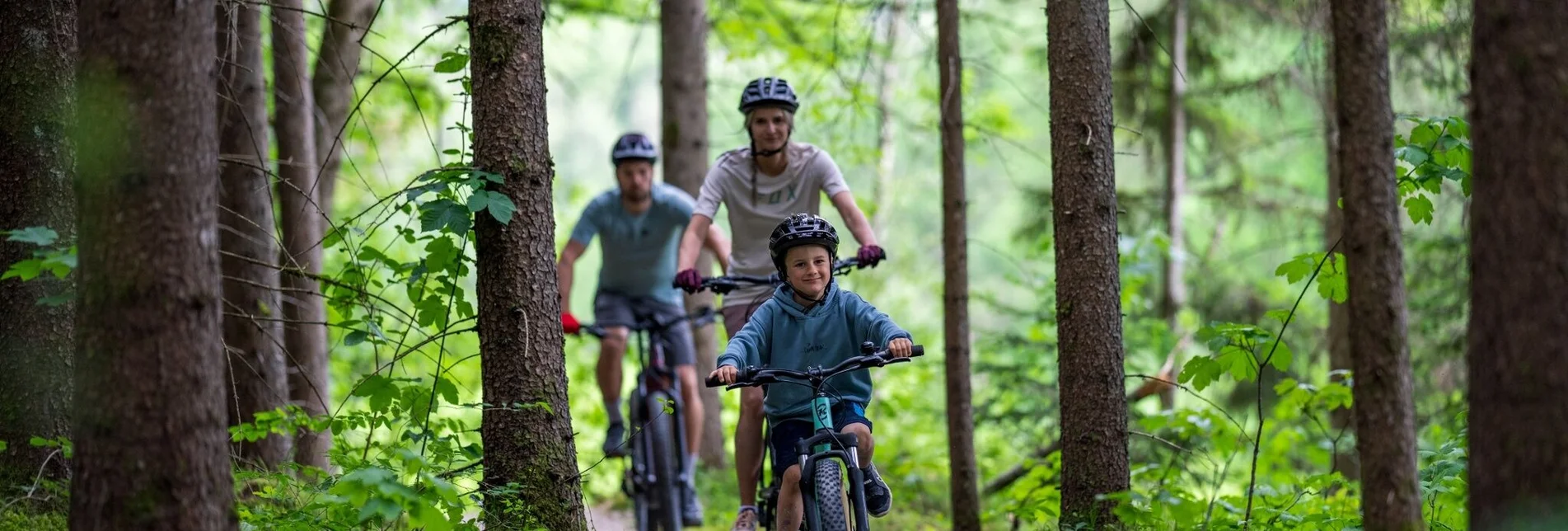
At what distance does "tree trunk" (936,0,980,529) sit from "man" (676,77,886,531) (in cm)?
133

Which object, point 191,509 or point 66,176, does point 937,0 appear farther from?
point 191,509

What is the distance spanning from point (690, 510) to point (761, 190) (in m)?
2.37

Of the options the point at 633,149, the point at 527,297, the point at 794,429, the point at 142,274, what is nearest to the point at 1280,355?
the point at 794,429

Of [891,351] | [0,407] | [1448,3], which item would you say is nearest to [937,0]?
[891,351]

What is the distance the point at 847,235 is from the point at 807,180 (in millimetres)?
18653

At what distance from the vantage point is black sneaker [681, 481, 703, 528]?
815 centimetres

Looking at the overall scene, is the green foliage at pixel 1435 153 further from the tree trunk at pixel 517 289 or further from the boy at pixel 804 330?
the tree trunk at pixel 517 289

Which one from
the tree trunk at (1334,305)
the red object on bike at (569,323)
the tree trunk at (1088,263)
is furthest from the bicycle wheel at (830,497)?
the tree trunk at (1334,305)

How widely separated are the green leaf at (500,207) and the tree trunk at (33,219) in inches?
72.9

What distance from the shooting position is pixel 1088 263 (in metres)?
5.80

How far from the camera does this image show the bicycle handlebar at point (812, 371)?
15.7ft

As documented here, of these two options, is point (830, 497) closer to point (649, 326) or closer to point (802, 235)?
point (802, 235)

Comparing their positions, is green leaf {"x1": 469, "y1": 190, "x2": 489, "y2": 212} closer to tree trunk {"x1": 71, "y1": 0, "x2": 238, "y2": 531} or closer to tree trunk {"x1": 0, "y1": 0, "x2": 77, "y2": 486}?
tree trunk {"x1": 71, "y1": 0, "x2": 238, "y2": 531}

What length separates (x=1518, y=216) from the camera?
3518 mm
